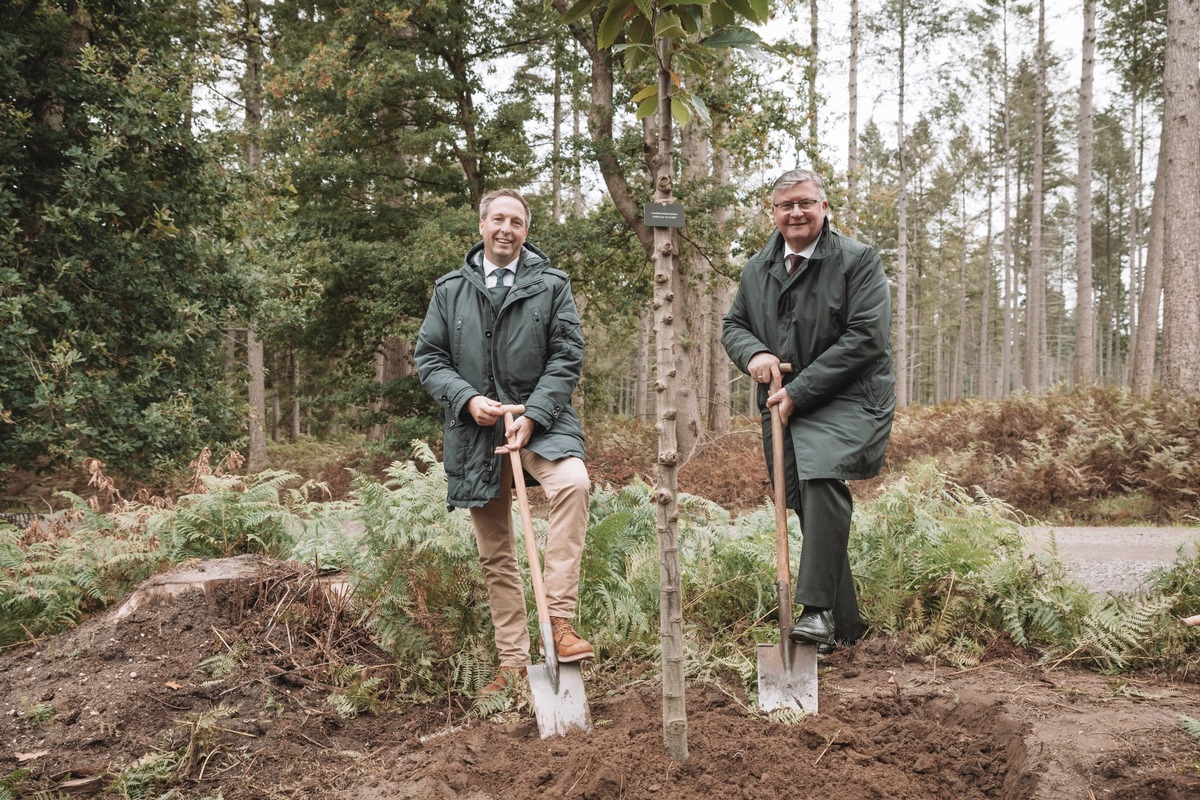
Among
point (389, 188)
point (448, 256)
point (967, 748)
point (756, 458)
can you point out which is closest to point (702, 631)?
point (967, 748)

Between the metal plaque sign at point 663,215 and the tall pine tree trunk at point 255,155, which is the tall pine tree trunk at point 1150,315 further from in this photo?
the tall pine tree trunk at point 255,155

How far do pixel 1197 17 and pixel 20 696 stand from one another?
599 inches

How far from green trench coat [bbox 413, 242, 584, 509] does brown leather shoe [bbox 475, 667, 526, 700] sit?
Result: 85 cm

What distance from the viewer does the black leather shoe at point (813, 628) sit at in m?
3.26

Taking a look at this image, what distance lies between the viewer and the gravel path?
16.3 feet

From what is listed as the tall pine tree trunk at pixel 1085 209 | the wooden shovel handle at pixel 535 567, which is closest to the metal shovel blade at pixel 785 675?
the wooden shovel handle at pixel 535 567

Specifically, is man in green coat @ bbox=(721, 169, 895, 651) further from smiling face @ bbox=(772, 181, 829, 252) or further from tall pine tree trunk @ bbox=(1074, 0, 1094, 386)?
tall pine tree trunk @ bbox=(1074, 0, 1094, 386)

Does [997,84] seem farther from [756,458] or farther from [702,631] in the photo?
[702,631]

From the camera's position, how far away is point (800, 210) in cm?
363

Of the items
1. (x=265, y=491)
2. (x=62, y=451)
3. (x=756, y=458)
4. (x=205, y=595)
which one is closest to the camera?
(x=205, y=595)

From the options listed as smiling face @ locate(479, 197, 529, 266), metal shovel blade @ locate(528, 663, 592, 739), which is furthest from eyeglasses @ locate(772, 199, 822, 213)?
metal shovel blade @ locate(528, 663, 592, 739)

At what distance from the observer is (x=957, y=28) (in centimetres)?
2456

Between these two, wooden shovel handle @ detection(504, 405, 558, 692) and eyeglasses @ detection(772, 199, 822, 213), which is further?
eyeglasses @ detection(772, 199, 822, 213)

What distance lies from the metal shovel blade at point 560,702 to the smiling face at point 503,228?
1.99 meters
